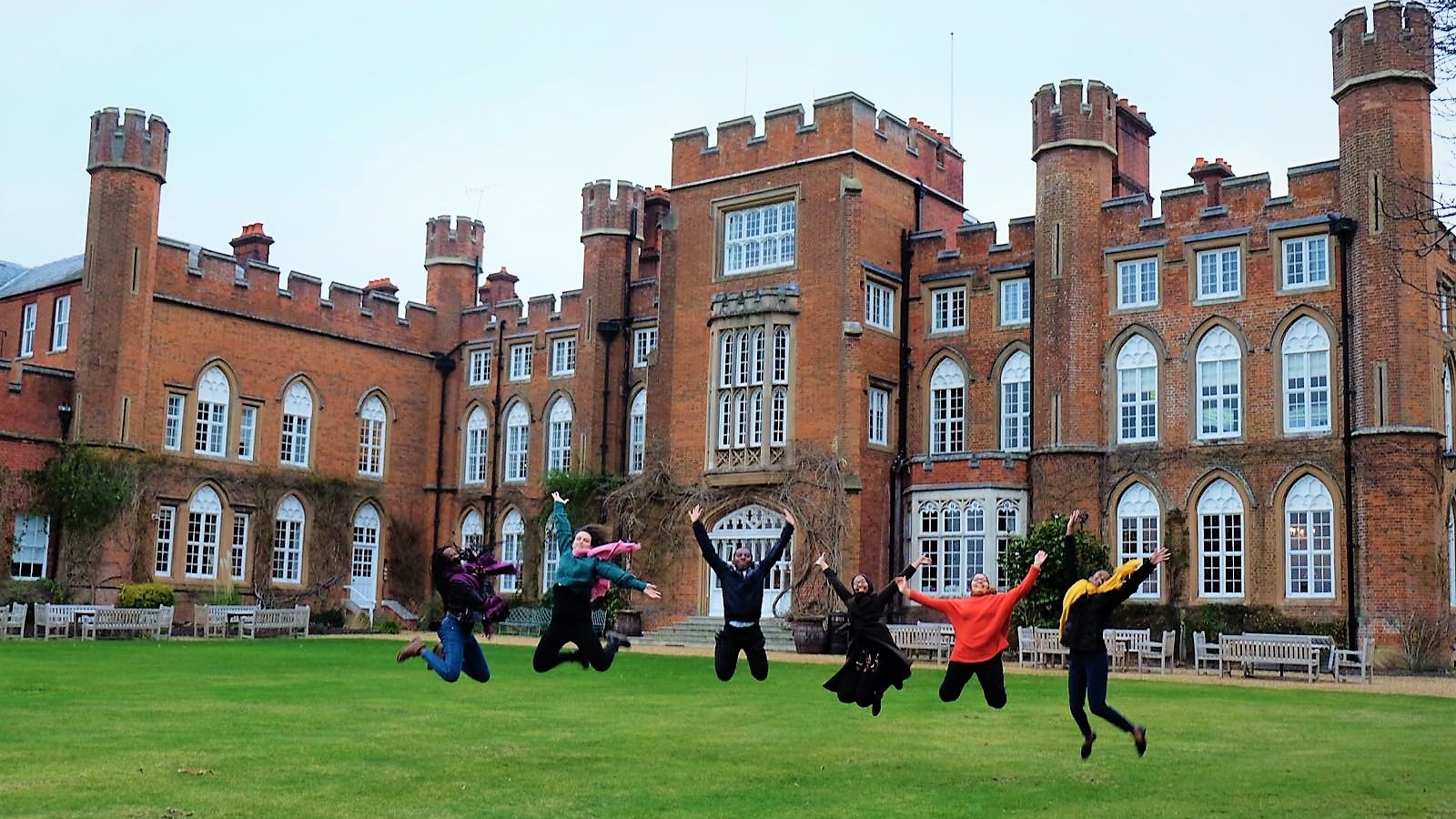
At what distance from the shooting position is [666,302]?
37219mm

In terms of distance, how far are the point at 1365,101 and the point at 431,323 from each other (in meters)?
25.8

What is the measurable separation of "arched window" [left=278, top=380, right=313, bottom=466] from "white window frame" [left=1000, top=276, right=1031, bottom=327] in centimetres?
1858

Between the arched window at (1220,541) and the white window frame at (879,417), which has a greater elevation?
the white window frame at (879,417)

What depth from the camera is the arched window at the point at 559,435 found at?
41375mm

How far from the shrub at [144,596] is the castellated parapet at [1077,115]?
21.8 m

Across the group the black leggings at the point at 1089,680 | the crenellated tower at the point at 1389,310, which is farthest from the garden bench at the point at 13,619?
the crenellated tower at the point at 1389,310

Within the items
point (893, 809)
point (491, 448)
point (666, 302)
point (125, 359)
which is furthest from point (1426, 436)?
point (125, 359)

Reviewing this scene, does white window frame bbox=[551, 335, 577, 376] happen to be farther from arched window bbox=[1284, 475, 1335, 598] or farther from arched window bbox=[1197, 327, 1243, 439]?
arched window bbox=[1284, 475, 1335, 598]

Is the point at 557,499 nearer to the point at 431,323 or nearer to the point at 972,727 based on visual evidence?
the point at 972,727

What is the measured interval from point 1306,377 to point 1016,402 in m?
6.23

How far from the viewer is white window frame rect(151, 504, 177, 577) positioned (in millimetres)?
36969

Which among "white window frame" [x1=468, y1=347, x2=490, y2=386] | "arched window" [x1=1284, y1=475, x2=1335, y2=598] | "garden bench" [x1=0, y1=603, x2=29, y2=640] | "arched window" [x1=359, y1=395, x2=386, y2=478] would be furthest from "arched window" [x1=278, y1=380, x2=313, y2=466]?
"arched window" [x1=1284, y1=475, x2=1335, y2=598]

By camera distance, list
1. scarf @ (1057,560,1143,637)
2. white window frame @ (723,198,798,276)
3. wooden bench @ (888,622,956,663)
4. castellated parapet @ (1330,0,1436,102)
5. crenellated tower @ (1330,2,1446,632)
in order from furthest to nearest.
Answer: white window frame @ (723,198,798,276)
castellated parapet @ (1330,0,1436,102)
wooden bench @ (888,622,956,663)
crenellated tower @ (1330,2,1446,632)
scarf @ (1057,560,1143,637)

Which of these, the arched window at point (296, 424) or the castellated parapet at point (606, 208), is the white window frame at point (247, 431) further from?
the castellated parapet at point (606, 208)
